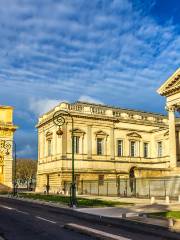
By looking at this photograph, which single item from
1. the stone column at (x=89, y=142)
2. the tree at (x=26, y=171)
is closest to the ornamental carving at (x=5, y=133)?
the stone column at (x=89, y=142)

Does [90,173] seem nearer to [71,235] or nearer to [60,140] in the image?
[60,140]

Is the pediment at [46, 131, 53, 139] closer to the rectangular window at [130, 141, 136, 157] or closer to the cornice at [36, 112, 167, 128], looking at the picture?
the cornice at [36, 112, 167, 128]

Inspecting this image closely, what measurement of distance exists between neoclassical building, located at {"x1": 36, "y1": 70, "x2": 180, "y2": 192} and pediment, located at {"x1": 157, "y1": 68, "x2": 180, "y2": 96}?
0.50 m

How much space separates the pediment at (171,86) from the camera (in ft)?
168

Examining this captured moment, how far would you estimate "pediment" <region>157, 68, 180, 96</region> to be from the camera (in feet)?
168

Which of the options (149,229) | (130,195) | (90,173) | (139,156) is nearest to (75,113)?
(90,173)

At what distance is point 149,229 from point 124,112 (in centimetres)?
5347

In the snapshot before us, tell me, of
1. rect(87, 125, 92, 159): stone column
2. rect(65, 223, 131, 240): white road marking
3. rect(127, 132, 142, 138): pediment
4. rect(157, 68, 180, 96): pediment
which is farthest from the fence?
rect(65, 223, 131, 240): white road marking

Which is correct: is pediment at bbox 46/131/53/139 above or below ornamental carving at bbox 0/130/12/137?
below

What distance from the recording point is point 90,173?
62.2m

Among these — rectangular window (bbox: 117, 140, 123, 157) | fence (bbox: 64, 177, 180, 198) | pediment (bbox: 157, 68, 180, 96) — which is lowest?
fence (bbox: 64, 177, 180, 198)

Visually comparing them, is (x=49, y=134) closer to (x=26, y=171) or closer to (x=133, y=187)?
(x=133, y=187)

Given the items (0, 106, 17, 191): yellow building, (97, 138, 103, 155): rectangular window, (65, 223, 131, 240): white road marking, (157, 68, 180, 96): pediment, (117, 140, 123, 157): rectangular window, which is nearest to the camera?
(65, 223, 131, 240): white road marking

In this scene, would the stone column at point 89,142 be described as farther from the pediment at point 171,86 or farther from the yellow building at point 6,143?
the yellow building at point 6,143
